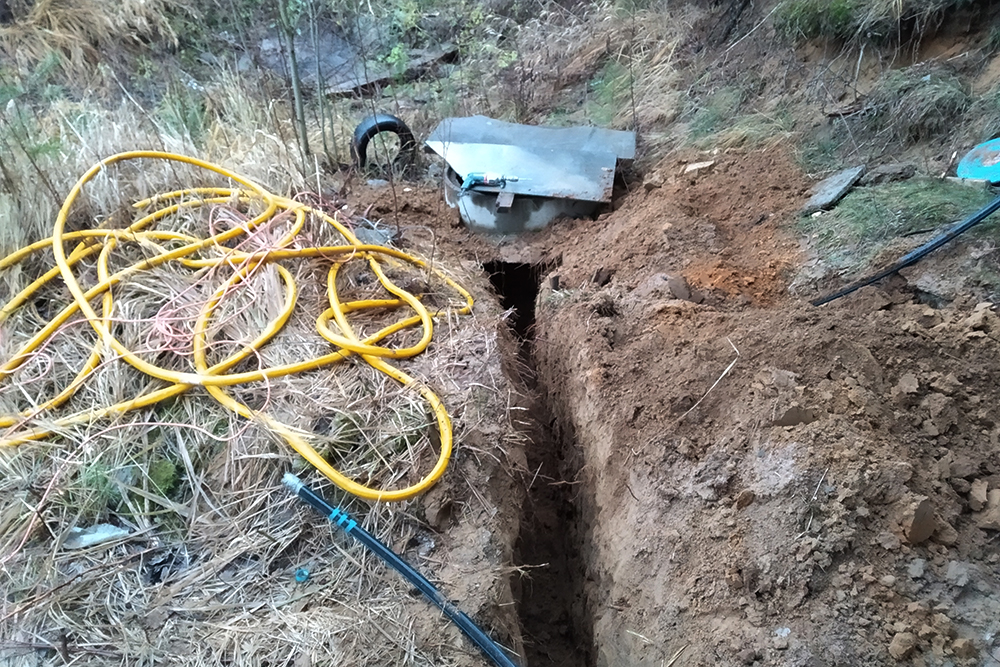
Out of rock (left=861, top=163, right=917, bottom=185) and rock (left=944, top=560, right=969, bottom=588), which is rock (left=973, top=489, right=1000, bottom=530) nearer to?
rock (left=944, top=560, right=969, bottom=588)

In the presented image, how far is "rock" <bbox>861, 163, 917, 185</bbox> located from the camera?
309cm

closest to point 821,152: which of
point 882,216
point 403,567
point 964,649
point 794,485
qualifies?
point 882,216

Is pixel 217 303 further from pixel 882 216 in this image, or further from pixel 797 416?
pixel 882 216

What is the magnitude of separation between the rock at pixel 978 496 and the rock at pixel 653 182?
2.31 meters

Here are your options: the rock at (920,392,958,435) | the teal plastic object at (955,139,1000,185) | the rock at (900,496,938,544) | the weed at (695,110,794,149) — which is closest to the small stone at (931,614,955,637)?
the rock at (900,496,938,544)

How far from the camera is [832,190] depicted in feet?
10.4

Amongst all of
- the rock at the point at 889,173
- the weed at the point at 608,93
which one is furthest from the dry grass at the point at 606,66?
the rock at the point at 889,173

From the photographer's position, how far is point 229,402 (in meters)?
2.34

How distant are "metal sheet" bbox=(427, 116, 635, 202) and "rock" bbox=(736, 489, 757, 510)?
2166mm

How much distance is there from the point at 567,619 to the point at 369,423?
41.9 inches

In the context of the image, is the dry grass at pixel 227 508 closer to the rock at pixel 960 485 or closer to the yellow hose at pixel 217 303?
the yellow hose at pixel 217 303

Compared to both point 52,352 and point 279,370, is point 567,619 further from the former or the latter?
point 52,352

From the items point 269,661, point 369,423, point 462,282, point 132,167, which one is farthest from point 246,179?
point 269,661

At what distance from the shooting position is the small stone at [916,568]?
1.74 metres
